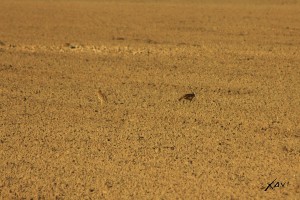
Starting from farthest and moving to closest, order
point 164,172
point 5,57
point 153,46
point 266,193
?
point 153,46 → point 5,57 → point 164,172 → point 266,193

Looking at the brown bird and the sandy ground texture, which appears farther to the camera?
the brown bird

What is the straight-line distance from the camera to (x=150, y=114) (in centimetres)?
650

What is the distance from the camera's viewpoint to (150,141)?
5.72 m

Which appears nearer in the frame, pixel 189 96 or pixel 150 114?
pixel 150 114

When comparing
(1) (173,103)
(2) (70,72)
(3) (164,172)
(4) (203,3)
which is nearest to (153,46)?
(2) (70,72)

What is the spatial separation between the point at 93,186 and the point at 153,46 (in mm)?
5656

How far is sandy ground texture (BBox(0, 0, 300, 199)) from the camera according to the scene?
4922mm

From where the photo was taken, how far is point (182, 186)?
190 inches

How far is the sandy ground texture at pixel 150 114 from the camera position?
4922 millimetres

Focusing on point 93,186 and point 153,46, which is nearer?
point 93,186

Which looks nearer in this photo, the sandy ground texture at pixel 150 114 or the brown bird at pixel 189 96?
the sandy ground texture at pixel 150 114

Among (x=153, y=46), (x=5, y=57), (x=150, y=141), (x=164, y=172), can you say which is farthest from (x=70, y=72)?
(x=164, y=172)

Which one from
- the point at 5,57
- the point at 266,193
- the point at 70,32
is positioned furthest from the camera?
the point at 70,32

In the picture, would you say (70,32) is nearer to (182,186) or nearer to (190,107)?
(190,107)
